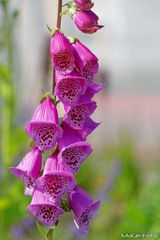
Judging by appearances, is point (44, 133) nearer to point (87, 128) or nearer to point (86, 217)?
point (87, 128)

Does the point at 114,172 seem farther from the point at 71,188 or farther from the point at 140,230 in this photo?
the point at 71,188

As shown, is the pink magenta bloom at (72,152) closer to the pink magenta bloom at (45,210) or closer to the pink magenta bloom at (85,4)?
the pink magenta bloom at (45,210)

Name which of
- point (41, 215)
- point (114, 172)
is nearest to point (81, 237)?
point (114, 172)

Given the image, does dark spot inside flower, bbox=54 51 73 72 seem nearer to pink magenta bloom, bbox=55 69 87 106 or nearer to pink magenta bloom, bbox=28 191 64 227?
pink magenta bloom, bbox=55 69 87 106

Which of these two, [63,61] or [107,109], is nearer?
[63,61]

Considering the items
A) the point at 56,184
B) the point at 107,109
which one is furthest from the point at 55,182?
the point at 107,109

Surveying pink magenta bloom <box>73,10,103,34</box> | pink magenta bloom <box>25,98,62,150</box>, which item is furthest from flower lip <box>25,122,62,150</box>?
pink magenta bloom <box>73,10,103,34</box>

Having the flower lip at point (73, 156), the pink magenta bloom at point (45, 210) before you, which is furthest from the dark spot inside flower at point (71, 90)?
the pink magenta bloom at point (45, 210)
